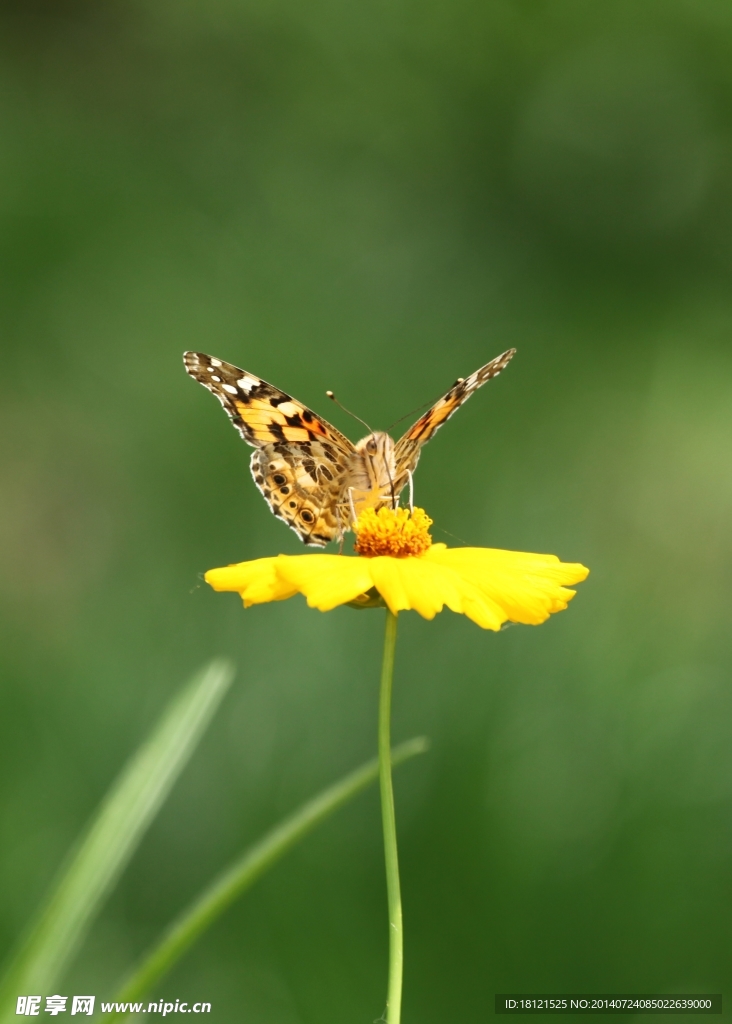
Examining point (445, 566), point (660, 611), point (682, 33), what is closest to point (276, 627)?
point (660, 611)

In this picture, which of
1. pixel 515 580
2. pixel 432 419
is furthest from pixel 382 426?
pixel 515 580

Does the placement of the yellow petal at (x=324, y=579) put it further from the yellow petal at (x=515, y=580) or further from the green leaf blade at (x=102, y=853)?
the green leaf blade at (x=102, y=853)

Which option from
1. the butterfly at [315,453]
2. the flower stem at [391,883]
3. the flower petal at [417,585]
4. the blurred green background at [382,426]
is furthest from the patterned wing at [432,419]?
the blurred green background at [382,426]

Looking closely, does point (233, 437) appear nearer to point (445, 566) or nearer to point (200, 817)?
point (200, 817)

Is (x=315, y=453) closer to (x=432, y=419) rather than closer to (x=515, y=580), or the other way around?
(x=432, y=419)

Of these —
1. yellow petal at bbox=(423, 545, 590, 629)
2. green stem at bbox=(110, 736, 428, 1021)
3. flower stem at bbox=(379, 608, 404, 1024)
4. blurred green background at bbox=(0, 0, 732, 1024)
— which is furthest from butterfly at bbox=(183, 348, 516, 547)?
blurred green background at bbox=(0, 0, 732, 1024)

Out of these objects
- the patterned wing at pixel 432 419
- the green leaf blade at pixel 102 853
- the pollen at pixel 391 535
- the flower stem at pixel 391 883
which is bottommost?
the flower stem at pixel 391 883
